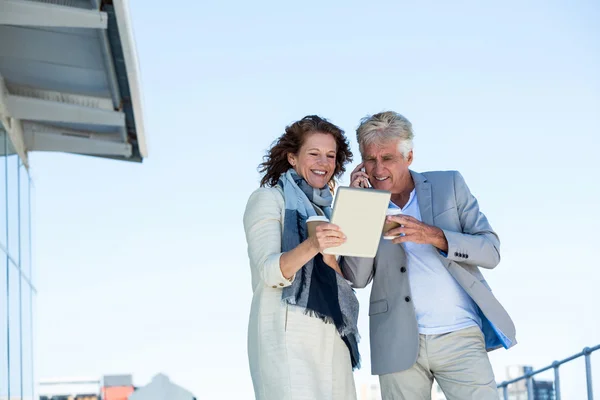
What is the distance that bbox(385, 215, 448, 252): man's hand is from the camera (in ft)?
15.1

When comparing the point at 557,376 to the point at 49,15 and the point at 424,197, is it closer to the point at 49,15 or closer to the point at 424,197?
the point at 424,197

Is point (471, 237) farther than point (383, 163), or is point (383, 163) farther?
point (383, 163)

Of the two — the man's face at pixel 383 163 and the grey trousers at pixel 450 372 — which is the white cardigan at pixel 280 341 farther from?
the man's face at pixel 383 163

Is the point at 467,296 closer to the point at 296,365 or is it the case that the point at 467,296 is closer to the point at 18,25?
the point at 296,365

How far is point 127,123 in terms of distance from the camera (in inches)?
423

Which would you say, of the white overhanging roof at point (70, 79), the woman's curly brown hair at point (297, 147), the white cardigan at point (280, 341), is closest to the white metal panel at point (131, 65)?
the white overhanging roof at point (70, 79)

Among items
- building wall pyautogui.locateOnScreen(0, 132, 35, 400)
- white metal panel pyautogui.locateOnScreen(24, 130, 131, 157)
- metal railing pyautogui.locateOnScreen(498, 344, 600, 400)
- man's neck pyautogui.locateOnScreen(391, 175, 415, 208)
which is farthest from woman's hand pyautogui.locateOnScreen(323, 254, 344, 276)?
white metal panel pyautogui.locateOnScreen(24, 130, 131, 157)

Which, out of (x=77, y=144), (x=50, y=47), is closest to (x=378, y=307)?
(x=50, y=47)

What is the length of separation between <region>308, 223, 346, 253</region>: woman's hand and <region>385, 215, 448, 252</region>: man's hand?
459 millimetres

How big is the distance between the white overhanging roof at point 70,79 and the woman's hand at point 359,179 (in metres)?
3.67

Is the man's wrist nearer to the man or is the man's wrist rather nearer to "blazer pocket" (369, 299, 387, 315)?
the man

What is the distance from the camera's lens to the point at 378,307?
504cm

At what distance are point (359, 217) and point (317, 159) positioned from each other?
715 mm

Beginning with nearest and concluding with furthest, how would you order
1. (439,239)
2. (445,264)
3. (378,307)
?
(439,239) → (445,264) → (378,307)
